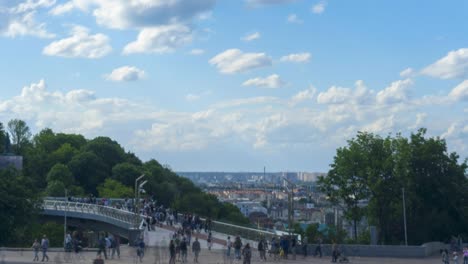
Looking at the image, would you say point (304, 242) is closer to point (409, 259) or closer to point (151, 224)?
point (409, 259)

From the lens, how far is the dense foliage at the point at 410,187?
4866cm

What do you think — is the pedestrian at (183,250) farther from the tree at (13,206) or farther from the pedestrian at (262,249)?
the tree at (13,206)

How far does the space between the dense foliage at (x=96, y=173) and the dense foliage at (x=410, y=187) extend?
37827 mm

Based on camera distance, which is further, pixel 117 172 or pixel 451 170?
pixel 117 172

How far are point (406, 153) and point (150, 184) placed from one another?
54277mm

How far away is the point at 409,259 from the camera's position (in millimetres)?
37531

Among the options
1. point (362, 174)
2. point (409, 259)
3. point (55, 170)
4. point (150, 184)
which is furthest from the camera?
point (150, 184)

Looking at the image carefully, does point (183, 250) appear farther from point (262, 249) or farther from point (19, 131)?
point (19, 131)

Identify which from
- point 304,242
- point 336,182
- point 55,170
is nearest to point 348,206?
point 336,182

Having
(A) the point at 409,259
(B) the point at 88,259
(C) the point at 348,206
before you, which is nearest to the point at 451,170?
(C) the point at 348,206

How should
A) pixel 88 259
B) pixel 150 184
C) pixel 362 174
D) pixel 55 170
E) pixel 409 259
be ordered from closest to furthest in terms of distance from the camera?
1. pixel 88 259
2. pixel 409 259
3. pixel 362 174
4. pixel 55 170
5. pixel 150 184

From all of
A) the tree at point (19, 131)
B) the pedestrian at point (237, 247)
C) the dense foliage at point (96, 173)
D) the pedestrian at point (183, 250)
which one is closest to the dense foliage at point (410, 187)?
the pedestrian at point (237, 247)

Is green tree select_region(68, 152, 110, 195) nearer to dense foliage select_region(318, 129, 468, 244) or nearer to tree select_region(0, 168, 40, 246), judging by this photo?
tree select_region(0, 168, 40, 246)

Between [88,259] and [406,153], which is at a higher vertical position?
[406,153]
